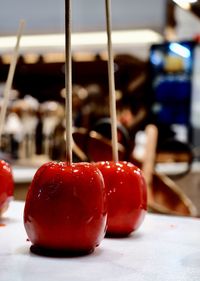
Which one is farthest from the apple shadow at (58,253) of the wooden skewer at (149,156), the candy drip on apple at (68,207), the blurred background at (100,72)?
the blurred background at (100,72)

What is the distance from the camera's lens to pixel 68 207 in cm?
72

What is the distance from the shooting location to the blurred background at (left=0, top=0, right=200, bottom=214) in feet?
16.6

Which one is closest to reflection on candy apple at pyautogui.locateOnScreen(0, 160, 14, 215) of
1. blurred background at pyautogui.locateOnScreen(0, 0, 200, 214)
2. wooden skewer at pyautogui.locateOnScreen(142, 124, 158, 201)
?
wooden skewer at pyautogui.locateOnScreen(142, 124, 158, 201)

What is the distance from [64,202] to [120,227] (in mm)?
186

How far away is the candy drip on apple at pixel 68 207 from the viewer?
0.72 metres

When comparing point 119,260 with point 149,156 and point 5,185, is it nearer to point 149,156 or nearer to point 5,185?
point 5,185

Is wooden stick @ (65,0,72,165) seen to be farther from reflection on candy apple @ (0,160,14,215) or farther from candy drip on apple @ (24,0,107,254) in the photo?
reflection on candy apple @ (0,160,14,215)

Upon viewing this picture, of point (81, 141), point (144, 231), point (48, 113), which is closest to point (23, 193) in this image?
point (81, 141)

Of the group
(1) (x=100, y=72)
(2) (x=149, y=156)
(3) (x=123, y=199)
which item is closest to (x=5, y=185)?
(3) (x=123, y=199)

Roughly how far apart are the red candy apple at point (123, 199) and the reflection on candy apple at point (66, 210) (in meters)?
0.12

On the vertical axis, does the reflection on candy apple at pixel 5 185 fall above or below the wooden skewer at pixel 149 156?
above

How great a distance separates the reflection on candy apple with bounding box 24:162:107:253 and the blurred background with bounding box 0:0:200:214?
3351 mm

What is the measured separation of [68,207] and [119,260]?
0.10m

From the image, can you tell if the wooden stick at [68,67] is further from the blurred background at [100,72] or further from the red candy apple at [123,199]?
the blurred background at [100,72]
